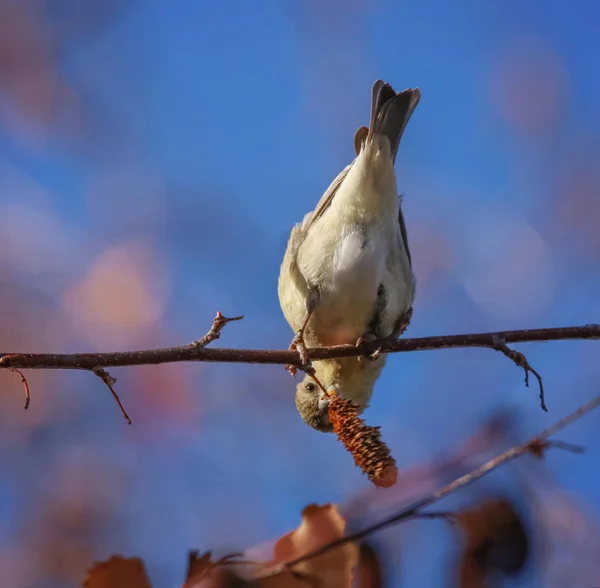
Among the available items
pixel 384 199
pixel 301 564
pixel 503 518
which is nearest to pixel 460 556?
pixel 503 518

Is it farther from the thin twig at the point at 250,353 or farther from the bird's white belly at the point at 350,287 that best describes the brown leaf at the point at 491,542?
the bird's white belly at the point at 350,287

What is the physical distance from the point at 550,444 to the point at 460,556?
0.93 ft

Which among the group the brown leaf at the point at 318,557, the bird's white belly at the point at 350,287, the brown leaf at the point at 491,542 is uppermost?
the bird's white belly at the point at 350,287

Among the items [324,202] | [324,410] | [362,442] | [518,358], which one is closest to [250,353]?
[362,442]

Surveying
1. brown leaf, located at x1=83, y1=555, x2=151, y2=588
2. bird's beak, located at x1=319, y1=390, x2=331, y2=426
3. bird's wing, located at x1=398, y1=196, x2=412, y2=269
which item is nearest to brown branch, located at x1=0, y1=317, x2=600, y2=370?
bird's beak, located at x1=319, y1=390, x2=331, y2=426

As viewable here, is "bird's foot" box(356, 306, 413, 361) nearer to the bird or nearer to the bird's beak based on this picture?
the bird

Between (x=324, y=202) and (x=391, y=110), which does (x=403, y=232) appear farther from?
(x=391, y=110)

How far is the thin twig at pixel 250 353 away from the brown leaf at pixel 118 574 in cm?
89

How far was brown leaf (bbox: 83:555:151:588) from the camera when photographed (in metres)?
1.13

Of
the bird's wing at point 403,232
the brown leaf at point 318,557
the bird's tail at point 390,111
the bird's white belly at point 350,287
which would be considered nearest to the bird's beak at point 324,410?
the bird's white belly at point 350,287

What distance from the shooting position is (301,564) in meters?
1.18

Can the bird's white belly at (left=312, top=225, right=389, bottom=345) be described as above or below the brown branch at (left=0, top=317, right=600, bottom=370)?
above

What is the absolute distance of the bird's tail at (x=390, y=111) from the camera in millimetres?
3961

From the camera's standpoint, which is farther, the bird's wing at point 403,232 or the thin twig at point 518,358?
the bird's wing at point 403,232
